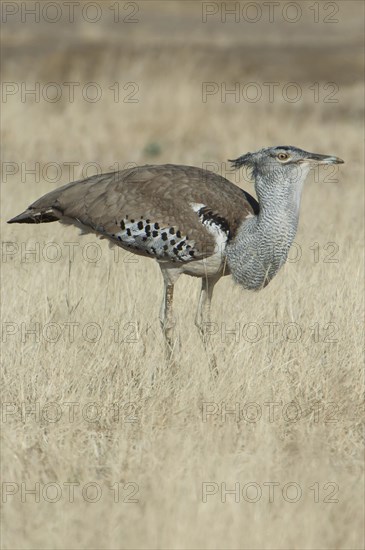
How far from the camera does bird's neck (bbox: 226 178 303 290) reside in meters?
5.55

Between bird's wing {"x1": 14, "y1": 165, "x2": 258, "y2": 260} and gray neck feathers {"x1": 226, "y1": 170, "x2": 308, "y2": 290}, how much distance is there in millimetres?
121

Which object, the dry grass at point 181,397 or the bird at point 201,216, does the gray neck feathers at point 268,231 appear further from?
the dry grass at point 181,397

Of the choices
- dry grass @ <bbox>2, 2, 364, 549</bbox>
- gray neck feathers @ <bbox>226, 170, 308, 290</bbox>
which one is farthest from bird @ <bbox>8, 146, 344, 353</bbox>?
dry grass @ <bbox>2, 2, 364, 549</bbox>

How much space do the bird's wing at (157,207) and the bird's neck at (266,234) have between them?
0.12 metres

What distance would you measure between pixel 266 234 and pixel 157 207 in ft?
2.01

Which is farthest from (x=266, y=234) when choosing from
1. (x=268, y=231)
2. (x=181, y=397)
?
(x=181, y=397)

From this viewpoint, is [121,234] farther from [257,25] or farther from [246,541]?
[257,25]

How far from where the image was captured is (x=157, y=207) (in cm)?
575

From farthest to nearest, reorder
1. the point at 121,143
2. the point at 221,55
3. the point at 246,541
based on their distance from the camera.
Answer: the point at 221,55
the point at 121,143
the point at 246,541

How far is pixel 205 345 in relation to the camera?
5.69 m

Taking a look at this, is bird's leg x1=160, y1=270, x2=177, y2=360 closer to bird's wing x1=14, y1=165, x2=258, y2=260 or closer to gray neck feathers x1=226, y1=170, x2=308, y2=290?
bird's wing x1=14, y1=165, x2=258, y2=260

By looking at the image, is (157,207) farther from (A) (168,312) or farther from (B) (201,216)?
(A) (168,312)

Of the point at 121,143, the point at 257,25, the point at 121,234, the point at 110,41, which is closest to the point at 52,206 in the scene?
the point at 121,234

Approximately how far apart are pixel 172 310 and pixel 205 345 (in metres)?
0.48
